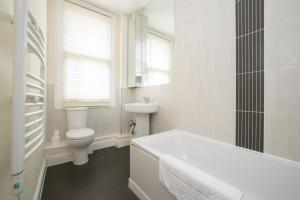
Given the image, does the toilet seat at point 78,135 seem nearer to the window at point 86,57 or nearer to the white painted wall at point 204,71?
the window at point 86,57

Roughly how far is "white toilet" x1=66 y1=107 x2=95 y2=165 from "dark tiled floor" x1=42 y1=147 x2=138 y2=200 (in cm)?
13

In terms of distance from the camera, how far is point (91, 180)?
1515 millimetres

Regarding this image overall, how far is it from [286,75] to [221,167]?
Answer: 928mm

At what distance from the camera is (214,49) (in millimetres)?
1380

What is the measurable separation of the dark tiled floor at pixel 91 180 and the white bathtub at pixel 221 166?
0.62 ft

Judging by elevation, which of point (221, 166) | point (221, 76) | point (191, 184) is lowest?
point (221, 166)

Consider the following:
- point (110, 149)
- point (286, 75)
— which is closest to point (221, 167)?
point (286, 75)

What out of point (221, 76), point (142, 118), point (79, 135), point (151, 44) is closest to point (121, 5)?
point (151, 44)

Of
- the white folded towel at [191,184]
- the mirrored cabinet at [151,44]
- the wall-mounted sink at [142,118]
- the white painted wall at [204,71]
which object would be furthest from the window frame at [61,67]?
the white folded towel at [191,184]

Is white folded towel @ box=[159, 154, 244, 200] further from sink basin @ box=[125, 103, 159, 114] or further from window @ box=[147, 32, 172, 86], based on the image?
window @ box=[147, 32, 172, 86]

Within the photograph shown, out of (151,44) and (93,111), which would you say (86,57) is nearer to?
(93,111)

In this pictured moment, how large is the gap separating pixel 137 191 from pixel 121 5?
2.87 metres

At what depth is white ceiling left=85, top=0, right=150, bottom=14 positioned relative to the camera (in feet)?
7.55

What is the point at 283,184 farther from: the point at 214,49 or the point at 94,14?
the point at 94,14
